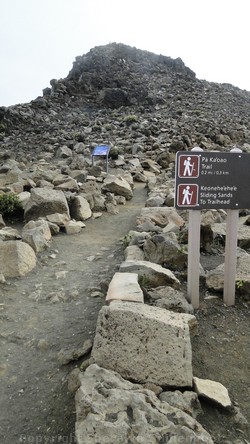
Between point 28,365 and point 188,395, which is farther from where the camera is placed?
point 28,365

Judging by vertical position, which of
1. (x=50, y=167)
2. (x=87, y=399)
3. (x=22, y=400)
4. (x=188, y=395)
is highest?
(x=50, y=167)

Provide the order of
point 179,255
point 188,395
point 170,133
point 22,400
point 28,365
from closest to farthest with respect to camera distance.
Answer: point 188,395 < point 22,400 < point 28,365 < point 179,255 < point 170,133

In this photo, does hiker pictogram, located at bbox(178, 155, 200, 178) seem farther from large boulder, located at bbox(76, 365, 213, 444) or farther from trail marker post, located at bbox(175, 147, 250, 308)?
large boulder, located at bbox(76, 365, 213, 444)

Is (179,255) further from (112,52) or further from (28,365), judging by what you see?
(112,52)

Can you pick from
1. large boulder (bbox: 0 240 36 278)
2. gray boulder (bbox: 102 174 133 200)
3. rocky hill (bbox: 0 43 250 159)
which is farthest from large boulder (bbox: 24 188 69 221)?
rocky hill (bbox: 0 43 250 159)

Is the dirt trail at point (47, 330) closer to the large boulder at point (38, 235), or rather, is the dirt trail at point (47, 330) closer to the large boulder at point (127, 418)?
the large boulder at point (38, 235)

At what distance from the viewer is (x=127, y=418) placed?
8.70 ft

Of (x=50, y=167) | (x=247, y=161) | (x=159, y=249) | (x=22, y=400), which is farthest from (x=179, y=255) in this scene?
(x=50, y=167)

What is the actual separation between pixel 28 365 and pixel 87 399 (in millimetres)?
1448

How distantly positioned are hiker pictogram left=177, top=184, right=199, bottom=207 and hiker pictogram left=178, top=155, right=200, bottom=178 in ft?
0.49

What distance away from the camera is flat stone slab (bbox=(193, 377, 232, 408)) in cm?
332

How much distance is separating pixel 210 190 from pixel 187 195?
374 mm

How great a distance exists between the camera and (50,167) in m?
16.5

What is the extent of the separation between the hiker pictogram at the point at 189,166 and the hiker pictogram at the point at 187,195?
0.15m
